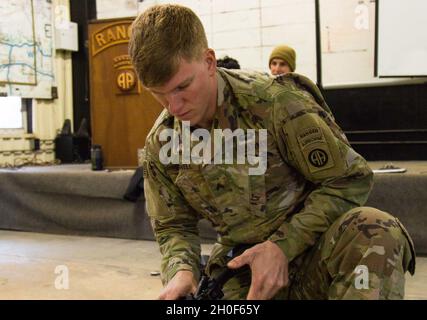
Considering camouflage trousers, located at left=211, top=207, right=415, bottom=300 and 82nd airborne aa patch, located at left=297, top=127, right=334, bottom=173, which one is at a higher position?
82nd airborne aa patch, located at left=297, top=127, right=334, bottom=173

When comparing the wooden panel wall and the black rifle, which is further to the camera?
the wooden panel wall

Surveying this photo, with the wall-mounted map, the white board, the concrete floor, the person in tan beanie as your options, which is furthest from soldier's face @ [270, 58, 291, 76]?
the wall-mounted map

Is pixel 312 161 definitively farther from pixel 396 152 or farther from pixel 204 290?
pixel 396 152

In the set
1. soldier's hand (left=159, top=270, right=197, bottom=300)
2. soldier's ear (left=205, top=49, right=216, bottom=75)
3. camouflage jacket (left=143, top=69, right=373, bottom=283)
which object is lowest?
soldier's hand (left=159, top=270, right=197, bottom=300)

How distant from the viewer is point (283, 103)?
39.9 inches

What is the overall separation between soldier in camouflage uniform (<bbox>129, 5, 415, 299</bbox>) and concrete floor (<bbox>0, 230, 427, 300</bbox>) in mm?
971

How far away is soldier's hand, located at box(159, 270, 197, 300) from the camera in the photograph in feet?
3.32

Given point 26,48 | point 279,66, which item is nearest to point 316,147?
point 279,66

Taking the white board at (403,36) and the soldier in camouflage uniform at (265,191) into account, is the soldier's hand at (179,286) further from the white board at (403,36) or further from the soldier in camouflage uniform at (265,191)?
the white board at (403,36)

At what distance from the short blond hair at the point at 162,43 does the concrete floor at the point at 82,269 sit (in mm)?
1261

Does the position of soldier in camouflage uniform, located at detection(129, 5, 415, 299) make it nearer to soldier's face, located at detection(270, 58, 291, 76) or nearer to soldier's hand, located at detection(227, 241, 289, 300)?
soldier's hand, located at detection(227, 241, 289, 300)

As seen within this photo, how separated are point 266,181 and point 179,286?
0.26 meters

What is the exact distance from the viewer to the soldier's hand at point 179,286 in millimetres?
1013
